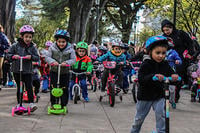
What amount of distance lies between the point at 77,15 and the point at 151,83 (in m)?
16.8

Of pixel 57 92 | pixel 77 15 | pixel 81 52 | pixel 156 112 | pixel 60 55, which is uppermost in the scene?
pixel 77 15

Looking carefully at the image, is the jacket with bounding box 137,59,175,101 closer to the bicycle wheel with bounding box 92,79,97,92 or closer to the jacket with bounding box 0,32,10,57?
the jacket with bounding box 0,32,10,57

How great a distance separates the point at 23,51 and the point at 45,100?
2659 mm

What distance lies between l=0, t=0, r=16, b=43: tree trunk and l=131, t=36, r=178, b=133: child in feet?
37.8

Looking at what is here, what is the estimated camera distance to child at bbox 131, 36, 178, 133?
15.1 feet

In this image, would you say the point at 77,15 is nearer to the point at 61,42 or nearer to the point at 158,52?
the point at 61,42

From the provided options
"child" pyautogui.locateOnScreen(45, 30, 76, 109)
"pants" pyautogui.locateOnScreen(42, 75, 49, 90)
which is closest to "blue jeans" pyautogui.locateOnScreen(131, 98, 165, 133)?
"child" pyautogui.locateOnScreen(45, 30, 76, 109)

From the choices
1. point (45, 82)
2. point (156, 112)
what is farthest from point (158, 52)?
point (45, 82)

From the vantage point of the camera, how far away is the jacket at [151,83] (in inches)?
185

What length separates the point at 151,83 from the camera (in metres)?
4.70

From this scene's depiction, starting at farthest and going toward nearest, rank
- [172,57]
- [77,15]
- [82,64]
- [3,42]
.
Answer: [77,15], [3,42], [82,64], [172,57]

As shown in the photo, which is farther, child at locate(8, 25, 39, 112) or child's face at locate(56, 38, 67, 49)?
child's face at locate(56, 38, 67, 49)

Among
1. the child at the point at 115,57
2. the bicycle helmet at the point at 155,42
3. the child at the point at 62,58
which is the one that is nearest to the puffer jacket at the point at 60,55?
the child at the point at 62,58

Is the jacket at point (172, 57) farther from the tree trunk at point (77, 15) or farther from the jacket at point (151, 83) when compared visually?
the tree trunk at point (77, 15)
